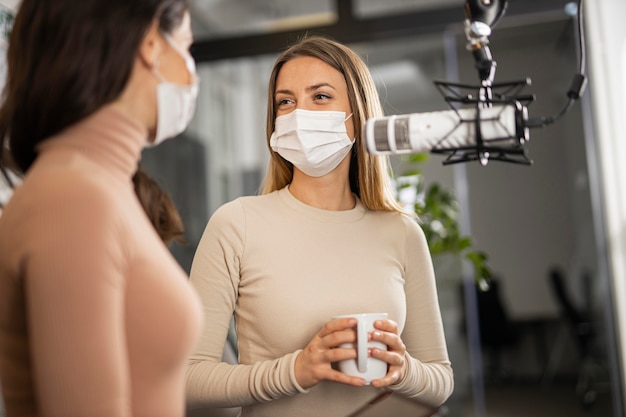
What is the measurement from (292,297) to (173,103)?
58 centimetres

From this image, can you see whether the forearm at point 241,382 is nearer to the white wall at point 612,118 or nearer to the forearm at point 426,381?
the forearm at point 426,381

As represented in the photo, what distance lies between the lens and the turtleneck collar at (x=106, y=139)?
791 mm

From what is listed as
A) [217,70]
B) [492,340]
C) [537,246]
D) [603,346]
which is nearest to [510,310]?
[492,340]

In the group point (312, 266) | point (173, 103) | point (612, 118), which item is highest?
point (612, 118)

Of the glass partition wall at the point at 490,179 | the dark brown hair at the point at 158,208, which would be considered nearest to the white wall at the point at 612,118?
the glass partition wall at the point at 490,179

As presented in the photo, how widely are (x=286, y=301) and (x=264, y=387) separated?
0.56 ft

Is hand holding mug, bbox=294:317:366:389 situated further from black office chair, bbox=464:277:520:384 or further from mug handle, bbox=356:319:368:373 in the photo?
black office chair, bbox=464:277:520:384

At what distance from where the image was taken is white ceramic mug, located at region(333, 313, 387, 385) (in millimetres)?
1174

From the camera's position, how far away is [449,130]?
97cm

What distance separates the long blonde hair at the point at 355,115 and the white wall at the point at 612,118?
2162mm

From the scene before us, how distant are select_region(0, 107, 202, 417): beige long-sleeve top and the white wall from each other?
297 centimetres

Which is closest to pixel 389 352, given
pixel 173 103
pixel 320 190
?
pixel 320 190

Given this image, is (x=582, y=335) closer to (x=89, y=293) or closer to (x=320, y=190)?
Result: (x=320, y=190)

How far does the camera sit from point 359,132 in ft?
4.82
